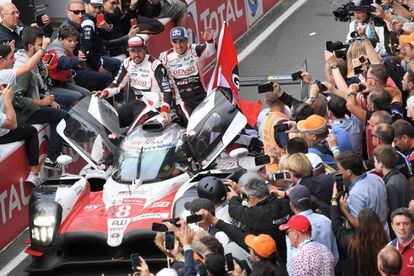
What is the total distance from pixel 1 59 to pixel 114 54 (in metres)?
4.78

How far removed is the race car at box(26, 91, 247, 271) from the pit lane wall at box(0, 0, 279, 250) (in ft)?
2.62

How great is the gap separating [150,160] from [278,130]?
6.14ft

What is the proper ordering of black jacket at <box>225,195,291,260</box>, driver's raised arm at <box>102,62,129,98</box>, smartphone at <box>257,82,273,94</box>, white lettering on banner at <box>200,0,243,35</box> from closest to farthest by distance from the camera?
black jacket at <box>225,195,291,260</box>
smartphone at <box>257,82,273,94</box>
driver's raised arm at <box>102,62,129,98</box>
white lettering on banner at <box>200,0,243,35</box>

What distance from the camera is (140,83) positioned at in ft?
62.8

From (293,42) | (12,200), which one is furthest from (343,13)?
(293,42)

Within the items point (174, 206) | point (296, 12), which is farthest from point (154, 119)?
point (296, 12)

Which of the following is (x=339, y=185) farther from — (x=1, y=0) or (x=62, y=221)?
(x=1, y=0)

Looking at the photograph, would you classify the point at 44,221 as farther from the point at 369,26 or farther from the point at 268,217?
the point at 369,26

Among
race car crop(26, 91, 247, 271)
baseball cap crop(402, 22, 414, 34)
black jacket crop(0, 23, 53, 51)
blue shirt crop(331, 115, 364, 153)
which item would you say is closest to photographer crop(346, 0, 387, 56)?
baseball cap crop(402, 22, 414, 34)

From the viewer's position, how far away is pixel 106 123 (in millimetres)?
18375

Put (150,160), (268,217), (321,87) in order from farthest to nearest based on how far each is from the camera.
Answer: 1. (321,87)
2. (150,160)
3. (268,217)

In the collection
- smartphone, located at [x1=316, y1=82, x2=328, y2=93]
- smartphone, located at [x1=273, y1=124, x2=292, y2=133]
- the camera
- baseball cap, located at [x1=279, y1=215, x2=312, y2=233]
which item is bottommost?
smartphone, located at [x1=316, y1=82, x2=328, y2=93]

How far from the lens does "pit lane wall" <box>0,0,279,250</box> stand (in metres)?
17.7

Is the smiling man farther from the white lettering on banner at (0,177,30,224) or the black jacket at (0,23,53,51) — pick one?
the black jacket at (0,23,53,51)
